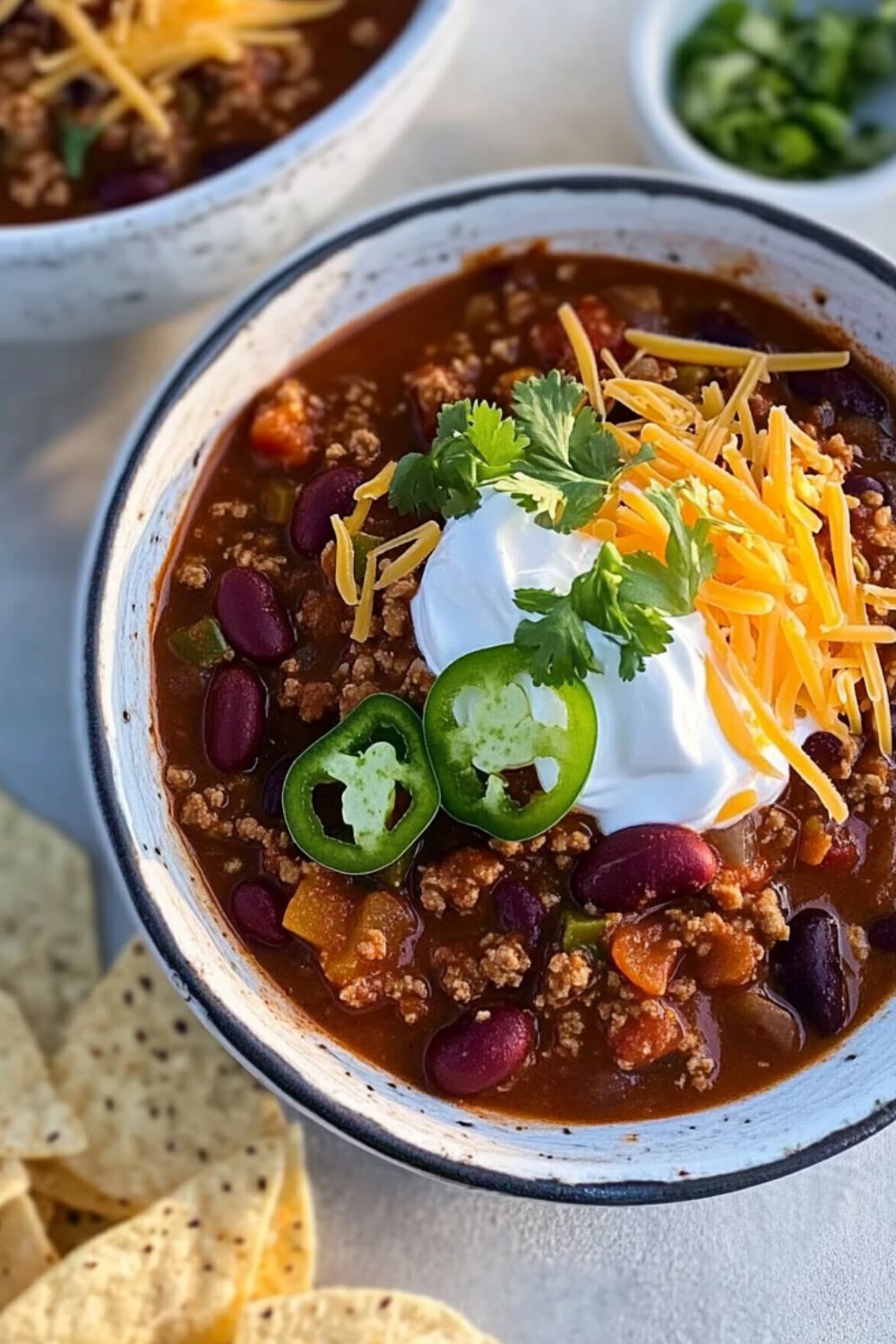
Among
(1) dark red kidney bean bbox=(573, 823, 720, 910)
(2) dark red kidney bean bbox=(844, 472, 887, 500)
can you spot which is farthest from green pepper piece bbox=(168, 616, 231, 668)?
(2) dark red kidney bean bbox=(844, 472, 887, 500)

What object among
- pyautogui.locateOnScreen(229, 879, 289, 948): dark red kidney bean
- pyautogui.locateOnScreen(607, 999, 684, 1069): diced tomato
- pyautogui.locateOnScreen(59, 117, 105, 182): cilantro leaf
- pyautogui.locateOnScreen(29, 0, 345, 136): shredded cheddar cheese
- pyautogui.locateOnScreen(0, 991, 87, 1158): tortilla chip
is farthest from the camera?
pyautogui.locateOnScreen(59, 117, 105, 182): cilantro leaf

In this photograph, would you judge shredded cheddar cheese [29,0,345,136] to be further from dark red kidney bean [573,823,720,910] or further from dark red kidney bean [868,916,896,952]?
dark red kidney bean [868,916,896,952]

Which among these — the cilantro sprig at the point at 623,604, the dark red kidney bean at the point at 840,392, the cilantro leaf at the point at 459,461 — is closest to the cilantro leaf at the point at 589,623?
the cilantro sprig at the point at 623,604

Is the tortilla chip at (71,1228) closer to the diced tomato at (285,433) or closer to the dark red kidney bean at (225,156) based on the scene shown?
the diced tomato at (285,433)

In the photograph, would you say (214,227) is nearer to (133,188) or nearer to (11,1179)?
(133,188)

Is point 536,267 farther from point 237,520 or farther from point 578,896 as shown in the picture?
point 578,896

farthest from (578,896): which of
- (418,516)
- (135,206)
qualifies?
(135,206)
